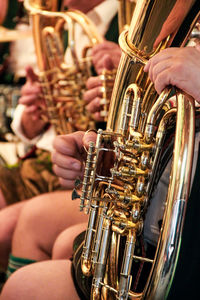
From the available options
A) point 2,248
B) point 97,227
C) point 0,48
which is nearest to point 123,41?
point 97,227

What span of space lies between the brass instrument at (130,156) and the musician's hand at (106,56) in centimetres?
24

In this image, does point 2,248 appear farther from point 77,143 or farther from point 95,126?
point 77,143

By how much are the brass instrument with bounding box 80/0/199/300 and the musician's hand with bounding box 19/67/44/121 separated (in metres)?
0.62

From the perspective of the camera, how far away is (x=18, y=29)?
6.72 feet

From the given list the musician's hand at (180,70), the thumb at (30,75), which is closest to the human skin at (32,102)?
the thumb at (30,75)

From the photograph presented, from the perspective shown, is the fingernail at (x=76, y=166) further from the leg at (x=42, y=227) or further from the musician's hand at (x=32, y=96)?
the musician's hand at (x=32, y=96)

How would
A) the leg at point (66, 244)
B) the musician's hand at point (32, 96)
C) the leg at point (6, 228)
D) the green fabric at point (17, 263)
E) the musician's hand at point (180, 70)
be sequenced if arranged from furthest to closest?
the musician's hand at point (32, 96) → the leg at point (6, 228) → the green fabric at point (17, 263) → the leg at point (66, 244) → the musician's hand at point (180, 70)

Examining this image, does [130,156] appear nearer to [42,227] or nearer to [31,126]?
[42,227]

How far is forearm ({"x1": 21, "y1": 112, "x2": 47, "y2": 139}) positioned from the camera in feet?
4.70

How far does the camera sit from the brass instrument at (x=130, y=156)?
0.64 m

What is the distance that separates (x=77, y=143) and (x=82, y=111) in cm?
44

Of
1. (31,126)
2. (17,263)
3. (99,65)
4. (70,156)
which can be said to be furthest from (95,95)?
(31,126)

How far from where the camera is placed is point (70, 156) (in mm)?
791

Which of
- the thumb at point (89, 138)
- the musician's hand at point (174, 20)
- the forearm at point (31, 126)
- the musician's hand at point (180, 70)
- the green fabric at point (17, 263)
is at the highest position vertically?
the musician's hand at point (174, 20)
